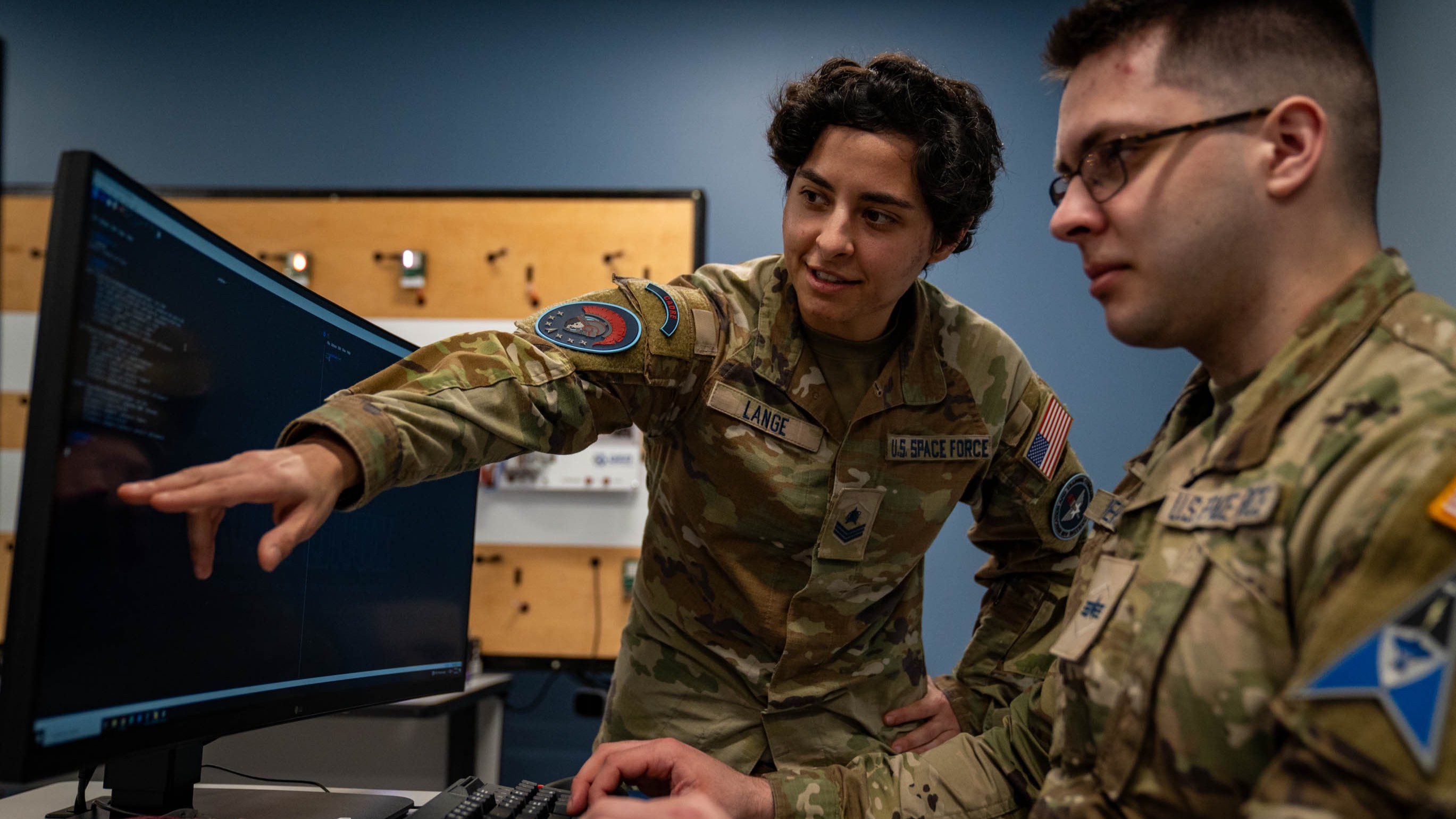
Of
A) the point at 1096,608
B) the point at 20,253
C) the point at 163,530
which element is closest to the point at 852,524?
the point at 1096,608

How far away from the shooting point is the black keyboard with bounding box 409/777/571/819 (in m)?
0.90

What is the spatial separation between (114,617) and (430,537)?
48 cm

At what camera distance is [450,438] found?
885 mm

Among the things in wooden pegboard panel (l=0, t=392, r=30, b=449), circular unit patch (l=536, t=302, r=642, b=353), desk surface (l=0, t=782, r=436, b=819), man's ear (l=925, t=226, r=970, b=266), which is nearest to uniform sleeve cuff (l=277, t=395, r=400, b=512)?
circular unit patch (l=536, t=302, r=642, b=353)

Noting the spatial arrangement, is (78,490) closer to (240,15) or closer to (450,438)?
(450,438)

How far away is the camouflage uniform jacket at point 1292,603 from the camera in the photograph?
20.0 inches

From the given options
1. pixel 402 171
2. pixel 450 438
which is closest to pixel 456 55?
pixel 402 171

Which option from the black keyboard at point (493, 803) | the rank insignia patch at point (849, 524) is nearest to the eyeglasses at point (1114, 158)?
the rank insignia patch at point (849, 524)

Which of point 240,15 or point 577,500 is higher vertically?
point 240,15

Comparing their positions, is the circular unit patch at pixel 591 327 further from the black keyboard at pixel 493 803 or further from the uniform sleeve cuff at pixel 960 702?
the uniform sleeve cuff at pixel 960 702

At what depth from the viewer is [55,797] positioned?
95 cm

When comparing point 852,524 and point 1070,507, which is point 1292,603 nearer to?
point 852,524

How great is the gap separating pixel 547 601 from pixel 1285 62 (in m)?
2.42

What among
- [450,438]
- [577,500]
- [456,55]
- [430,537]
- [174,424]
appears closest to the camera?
[174,424]
